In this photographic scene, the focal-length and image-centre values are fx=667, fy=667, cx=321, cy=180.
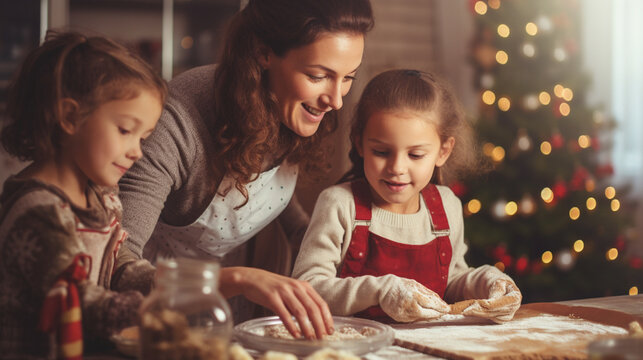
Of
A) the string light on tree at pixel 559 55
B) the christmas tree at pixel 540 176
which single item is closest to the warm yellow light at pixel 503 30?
the christmas tree at pixel 540 176

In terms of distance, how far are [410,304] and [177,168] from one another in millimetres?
620

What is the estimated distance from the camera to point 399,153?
1483mm

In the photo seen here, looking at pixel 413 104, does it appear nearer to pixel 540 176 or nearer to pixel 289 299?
pixel 289 299

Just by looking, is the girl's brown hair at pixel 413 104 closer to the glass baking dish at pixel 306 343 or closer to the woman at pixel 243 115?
the woman at pixel 243 115

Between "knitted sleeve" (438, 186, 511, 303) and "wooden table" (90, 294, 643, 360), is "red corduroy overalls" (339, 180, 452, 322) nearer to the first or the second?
"knitted sleeve" (438, 186, 511, 303)

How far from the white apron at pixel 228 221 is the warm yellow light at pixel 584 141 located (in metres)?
2.42

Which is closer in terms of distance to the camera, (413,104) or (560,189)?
(413,104)

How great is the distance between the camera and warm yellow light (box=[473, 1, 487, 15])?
380 cm

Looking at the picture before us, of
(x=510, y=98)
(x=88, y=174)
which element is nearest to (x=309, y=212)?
(x=88, y=174)

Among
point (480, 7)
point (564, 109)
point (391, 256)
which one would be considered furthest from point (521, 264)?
point (391, 256)

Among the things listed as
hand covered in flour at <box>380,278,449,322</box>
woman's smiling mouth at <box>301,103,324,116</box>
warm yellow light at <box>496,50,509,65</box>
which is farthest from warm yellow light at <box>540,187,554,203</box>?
hand covered in flour at <box>380,278,449,322</box>

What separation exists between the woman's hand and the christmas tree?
2524 millimetres

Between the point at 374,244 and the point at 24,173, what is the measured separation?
0.78m

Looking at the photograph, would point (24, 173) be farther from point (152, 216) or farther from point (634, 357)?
point (634, 357)
